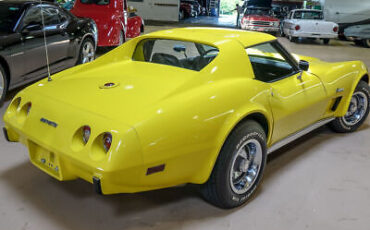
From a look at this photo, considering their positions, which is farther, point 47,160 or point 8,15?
point 8,15

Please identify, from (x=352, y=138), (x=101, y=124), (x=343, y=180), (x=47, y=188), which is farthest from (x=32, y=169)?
(x=352, y=138)

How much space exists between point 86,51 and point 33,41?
169 centimetres

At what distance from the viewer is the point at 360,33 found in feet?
38.3

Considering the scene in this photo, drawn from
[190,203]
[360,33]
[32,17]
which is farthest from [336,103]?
[360,33]

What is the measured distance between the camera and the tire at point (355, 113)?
3.81m

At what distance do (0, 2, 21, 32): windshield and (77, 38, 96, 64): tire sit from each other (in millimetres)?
1404

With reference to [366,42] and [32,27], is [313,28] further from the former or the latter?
[32,27]

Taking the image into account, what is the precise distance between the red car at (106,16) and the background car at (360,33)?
A: 8077mm

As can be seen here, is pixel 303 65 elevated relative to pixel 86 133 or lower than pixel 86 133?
elevated

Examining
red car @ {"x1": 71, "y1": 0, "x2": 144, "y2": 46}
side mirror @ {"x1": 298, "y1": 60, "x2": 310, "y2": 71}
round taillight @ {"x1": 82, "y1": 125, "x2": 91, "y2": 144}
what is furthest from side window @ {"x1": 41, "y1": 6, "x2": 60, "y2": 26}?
side mirror @ {"x1": 298, "y1": 60, "x2": 310, "y2": 71}

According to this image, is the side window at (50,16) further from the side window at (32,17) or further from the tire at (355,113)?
the tire at (355,113)

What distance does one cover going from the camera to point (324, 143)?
3.68m

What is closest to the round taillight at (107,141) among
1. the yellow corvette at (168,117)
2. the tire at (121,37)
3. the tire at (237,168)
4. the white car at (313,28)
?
the yellow corvette at (168,117)

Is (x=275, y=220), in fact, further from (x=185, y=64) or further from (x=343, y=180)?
(x=185, y=64)
